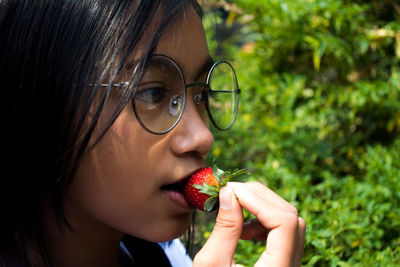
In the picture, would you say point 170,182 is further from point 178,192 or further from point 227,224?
point 227,224

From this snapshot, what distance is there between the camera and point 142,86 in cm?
123

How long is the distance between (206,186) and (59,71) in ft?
1.72

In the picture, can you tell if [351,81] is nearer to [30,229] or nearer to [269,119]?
[269,119]

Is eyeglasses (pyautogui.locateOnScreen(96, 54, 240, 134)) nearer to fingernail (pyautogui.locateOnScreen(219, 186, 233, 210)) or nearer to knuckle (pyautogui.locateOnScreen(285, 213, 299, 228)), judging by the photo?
A: fingernail (pyautogui.locateOnScreen(219, 186, 233, 210))

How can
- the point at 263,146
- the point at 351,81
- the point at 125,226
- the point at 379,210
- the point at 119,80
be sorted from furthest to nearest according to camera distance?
the point at 351,81
the point at 263,146
the point at 379,210
the point at 125,226
the point at 119,80

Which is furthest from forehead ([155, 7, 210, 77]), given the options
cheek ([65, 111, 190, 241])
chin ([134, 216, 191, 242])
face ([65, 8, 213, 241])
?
chin ([134, 216, 191, 242])

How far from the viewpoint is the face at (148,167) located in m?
1.23

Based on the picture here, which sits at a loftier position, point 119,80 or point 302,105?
point 119,80

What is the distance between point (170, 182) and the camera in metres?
1.28

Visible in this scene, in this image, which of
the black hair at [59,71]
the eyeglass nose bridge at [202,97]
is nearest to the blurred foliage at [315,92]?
the eyeglass nose bridge at [202,97]

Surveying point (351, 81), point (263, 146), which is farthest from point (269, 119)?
point (351, 81)

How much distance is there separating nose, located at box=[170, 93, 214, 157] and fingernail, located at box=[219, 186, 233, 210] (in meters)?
0.16

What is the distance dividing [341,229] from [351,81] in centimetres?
167

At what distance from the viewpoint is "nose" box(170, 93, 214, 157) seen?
1.26 m
